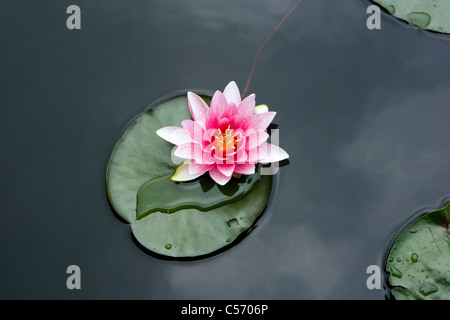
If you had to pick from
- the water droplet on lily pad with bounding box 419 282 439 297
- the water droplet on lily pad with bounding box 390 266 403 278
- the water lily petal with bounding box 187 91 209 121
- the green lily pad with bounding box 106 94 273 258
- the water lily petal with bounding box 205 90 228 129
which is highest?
the water lily petal with bounding box 187 91 209 121

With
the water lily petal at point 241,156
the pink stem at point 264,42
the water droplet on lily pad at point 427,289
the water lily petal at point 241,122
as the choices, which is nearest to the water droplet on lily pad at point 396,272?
the water droplet on lily pad at point 427,289

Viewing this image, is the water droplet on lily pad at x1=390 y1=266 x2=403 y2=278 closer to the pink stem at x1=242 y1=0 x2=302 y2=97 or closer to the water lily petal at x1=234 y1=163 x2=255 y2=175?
the water lily petal at x1=234 y1=163 x2=255 y2=175

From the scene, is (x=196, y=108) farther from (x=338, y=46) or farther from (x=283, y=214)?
(x=338, y=46)

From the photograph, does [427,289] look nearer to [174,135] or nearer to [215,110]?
[215,110]

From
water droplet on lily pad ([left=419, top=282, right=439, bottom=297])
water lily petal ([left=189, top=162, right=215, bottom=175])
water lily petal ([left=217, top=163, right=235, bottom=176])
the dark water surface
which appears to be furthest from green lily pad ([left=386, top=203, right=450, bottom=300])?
water lily petal ([left=189, top=162, right=215, bottom=175])
